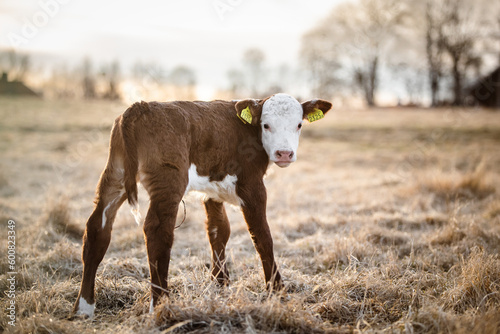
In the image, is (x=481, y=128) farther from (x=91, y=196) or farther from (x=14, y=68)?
(x=14, y=68)

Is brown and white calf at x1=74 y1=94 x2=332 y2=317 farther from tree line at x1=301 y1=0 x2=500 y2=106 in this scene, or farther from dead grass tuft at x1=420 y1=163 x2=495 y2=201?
tree line at x1=301 y1=0 x2=500 y2=106

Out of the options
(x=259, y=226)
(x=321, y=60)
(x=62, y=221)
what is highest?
(x=321, y=60)

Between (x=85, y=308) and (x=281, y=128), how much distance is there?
99.7 inches

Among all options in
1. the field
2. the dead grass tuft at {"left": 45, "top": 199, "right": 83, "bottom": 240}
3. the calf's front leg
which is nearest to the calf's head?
the calf's front leg

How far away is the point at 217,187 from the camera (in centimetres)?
395

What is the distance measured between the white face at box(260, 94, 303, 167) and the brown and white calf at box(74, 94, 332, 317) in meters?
0.01

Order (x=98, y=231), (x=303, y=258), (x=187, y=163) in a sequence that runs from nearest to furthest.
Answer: (x=187, y=163)
(x=98, y=231)
(x=303, y=258)

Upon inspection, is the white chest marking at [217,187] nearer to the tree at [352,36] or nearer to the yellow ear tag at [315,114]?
the yellow ear tag at [315,114]

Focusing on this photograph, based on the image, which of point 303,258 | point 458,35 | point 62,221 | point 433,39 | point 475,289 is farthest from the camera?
point 433,39

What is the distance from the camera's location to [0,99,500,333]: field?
3303 millimetres

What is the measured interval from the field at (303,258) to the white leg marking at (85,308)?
0.33 ft

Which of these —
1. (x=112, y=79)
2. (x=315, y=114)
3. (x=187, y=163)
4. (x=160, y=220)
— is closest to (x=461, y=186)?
(x=315, y=114)

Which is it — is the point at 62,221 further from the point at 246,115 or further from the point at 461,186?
the point at 461,186

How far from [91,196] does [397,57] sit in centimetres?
2373
